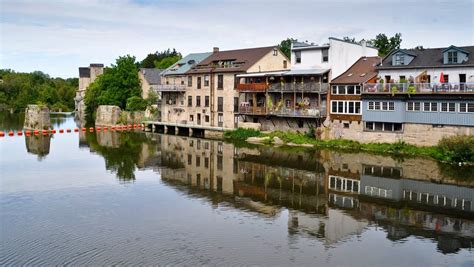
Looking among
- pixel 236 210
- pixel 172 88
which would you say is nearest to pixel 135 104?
pixel 172 88

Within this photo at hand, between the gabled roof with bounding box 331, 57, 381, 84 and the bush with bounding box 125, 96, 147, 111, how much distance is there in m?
36.1

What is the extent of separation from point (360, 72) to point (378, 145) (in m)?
8.59

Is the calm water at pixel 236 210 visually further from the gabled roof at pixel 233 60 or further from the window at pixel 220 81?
the window at pixel 220 81

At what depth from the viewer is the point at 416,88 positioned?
42.9 metres

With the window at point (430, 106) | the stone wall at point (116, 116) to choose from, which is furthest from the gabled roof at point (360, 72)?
the stone wall at point (116, 116)

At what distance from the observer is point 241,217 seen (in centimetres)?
2445

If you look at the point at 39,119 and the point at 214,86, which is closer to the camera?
the point at 214,86

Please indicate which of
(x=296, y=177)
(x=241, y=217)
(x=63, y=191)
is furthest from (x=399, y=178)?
(x=63, y=191)

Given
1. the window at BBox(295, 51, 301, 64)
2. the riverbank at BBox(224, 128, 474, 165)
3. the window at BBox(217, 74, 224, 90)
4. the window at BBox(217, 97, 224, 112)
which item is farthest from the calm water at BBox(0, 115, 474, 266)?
the window at BBox(217, 74, 224, 90)

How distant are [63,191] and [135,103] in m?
47.7

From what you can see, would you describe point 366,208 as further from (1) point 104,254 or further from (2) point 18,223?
(2) point 18,223

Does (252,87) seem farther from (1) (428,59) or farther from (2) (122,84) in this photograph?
(2) (122,84)

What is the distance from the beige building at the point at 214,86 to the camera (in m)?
61.1

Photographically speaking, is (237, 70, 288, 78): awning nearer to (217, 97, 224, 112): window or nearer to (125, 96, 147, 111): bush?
(217, 97, 224, 112): window
